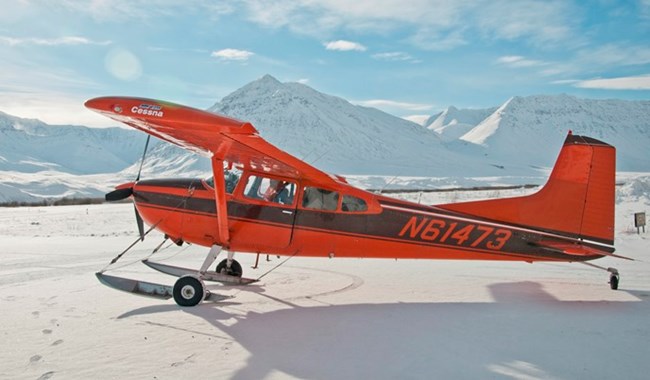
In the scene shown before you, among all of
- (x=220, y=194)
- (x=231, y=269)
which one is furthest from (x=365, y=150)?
(x=220, y=194)

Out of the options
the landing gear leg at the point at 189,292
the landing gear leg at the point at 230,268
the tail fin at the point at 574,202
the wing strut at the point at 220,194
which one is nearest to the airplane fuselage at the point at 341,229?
the tail fin at the point at 574,202

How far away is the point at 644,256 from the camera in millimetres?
9164

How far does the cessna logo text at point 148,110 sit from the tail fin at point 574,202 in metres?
4.16

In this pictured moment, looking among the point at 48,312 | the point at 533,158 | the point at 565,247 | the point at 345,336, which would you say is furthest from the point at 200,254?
the point at 533,158

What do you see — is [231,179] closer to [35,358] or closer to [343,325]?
[343,325]

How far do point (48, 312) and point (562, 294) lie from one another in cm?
641

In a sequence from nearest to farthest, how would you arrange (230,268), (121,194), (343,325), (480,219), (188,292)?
1. (343,325)
2. (188,292)
3. (480,219)
4. (121,194)
5. (230,268)

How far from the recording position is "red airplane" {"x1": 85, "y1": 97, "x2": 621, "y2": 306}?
661cm

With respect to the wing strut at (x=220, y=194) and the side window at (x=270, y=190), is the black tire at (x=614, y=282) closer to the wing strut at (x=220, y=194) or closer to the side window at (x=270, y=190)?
the side window at (x=270, y=190)

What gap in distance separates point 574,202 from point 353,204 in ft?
9.94

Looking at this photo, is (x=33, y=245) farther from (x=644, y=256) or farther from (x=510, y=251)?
(x=644, y=256)

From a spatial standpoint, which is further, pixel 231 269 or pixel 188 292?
pixel 231 269

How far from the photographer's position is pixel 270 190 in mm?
7094

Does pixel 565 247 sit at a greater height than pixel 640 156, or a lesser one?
lesser
